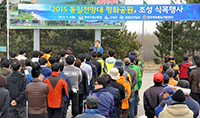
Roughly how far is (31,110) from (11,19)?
13.7 metres

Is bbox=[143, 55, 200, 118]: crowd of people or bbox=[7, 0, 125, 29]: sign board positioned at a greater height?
bbox=[7, 0, 125, 29]: sign board

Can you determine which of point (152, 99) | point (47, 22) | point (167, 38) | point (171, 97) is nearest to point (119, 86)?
point (152, 99)

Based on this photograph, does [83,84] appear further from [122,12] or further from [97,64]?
[122,12]

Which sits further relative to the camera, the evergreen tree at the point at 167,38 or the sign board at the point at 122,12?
the evergreen tree at the point at 167,38

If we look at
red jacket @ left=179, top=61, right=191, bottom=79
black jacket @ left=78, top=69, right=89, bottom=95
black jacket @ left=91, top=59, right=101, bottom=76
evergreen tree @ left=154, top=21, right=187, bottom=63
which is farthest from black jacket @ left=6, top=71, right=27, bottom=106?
evergreen tree @ left=154, top=21, right=187, bottom=63

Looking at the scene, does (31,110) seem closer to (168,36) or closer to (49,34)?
(49,34)

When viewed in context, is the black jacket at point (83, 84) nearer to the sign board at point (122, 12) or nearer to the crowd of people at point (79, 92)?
the crowd of people at point (79, 92)

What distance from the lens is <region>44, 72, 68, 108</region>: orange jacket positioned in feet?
18.6

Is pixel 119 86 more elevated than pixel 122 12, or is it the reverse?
pixel 122 12

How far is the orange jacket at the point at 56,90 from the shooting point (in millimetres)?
5664

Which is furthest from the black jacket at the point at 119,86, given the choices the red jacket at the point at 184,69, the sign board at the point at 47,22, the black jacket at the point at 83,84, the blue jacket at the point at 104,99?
the sign board at the point at 47,22

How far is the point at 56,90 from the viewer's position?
5676mm

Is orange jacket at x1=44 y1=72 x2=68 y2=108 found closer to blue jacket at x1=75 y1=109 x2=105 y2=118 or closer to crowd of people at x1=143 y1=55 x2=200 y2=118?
crowd of people at x1=143 y1=55 x2=200 y2=118

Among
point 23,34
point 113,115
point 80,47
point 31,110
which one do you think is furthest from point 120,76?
point 23,34
